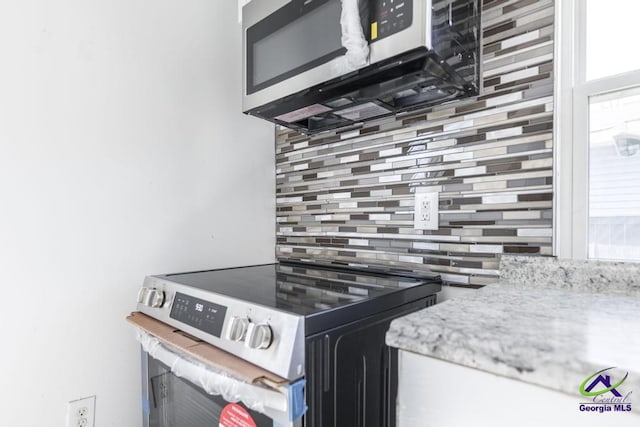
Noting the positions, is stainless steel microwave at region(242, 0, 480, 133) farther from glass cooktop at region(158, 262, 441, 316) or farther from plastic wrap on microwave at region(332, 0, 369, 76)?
glass cooktop at region(158, 262, 441, 316)

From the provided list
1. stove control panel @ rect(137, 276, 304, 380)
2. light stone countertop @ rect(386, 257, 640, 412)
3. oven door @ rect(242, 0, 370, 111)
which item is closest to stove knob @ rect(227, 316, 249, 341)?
stove control panel @ rect(137, 276, 304, 380)

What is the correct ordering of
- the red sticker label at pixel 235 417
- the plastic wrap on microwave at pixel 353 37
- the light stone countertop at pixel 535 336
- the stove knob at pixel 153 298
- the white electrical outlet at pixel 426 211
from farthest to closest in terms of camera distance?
1. the white electrical outlet at pixel 426 211
2. the stove knob at pixel 153 298
3. the plastic wrap on microwave at pixel 353 37
4. the red sticker label at pixel 235 417
5. the light stone countertop at pixel 535 336

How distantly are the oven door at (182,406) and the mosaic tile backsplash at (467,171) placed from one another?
70cm

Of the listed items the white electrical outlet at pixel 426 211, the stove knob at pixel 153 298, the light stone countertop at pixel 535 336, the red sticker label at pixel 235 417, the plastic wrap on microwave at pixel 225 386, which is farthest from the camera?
the white electrical outlet at pixel 426 211

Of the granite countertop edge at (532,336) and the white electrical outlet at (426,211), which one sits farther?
the white electrical outlet at (426,211)

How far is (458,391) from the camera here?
1.73ft

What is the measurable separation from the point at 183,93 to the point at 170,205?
442mm

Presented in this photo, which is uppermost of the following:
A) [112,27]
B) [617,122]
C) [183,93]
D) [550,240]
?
[112,27]

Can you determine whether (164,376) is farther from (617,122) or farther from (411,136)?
(617,122)

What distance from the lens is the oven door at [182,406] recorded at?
0.74 m

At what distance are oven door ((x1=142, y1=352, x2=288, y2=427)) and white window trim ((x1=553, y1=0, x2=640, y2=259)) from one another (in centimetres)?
86

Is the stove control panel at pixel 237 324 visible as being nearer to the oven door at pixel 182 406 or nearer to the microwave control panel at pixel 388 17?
the oven door at pixel 182 406

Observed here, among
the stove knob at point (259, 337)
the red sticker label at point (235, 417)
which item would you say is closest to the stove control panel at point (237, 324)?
the stove knob at point (259, 337)

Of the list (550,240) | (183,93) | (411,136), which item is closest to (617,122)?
(550,240)
